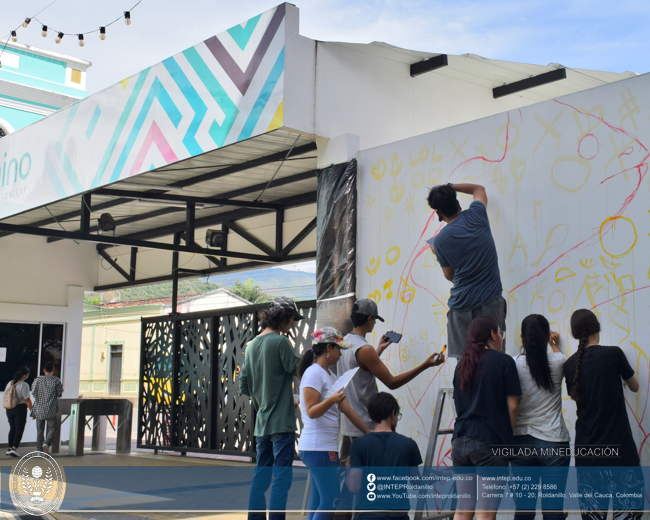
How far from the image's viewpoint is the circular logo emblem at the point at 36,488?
6.60 metres

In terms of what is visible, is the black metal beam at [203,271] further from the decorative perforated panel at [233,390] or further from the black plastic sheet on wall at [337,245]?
the black plastic sheet on wall at [337,245]

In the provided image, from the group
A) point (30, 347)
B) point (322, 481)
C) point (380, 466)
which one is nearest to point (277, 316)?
point (322, 481)

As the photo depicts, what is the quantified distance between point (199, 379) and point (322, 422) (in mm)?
8102

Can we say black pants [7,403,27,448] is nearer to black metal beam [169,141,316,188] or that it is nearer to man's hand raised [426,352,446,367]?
black metal beam [169,141,316,188]

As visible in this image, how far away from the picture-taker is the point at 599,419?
3912 millimetres

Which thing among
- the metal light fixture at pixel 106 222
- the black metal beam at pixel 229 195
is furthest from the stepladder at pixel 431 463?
the metal light fixture at pixel 106 222

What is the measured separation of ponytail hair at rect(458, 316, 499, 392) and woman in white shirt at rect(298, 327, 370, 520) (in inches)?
31.7

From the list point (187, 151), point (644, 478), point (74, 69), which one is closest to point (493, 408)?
point (644, 478)

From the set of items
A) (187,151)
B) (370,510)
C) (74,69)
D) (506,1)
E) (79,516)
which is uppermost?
(74,69)

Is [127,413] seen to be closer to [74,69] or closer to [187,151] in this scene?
[187,151]

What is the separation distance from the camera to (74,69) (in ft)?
72.5

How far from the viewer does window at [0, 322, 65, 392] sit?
14438 millimetres

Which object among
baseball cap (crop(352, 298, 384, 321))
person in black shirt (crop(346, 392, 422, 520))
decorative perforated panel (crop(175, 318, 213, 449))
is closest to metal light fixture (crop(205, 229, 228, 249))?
decorative perforated panel (crop(175, 318, 213, 449))

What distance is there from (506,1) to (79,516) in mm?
8530
